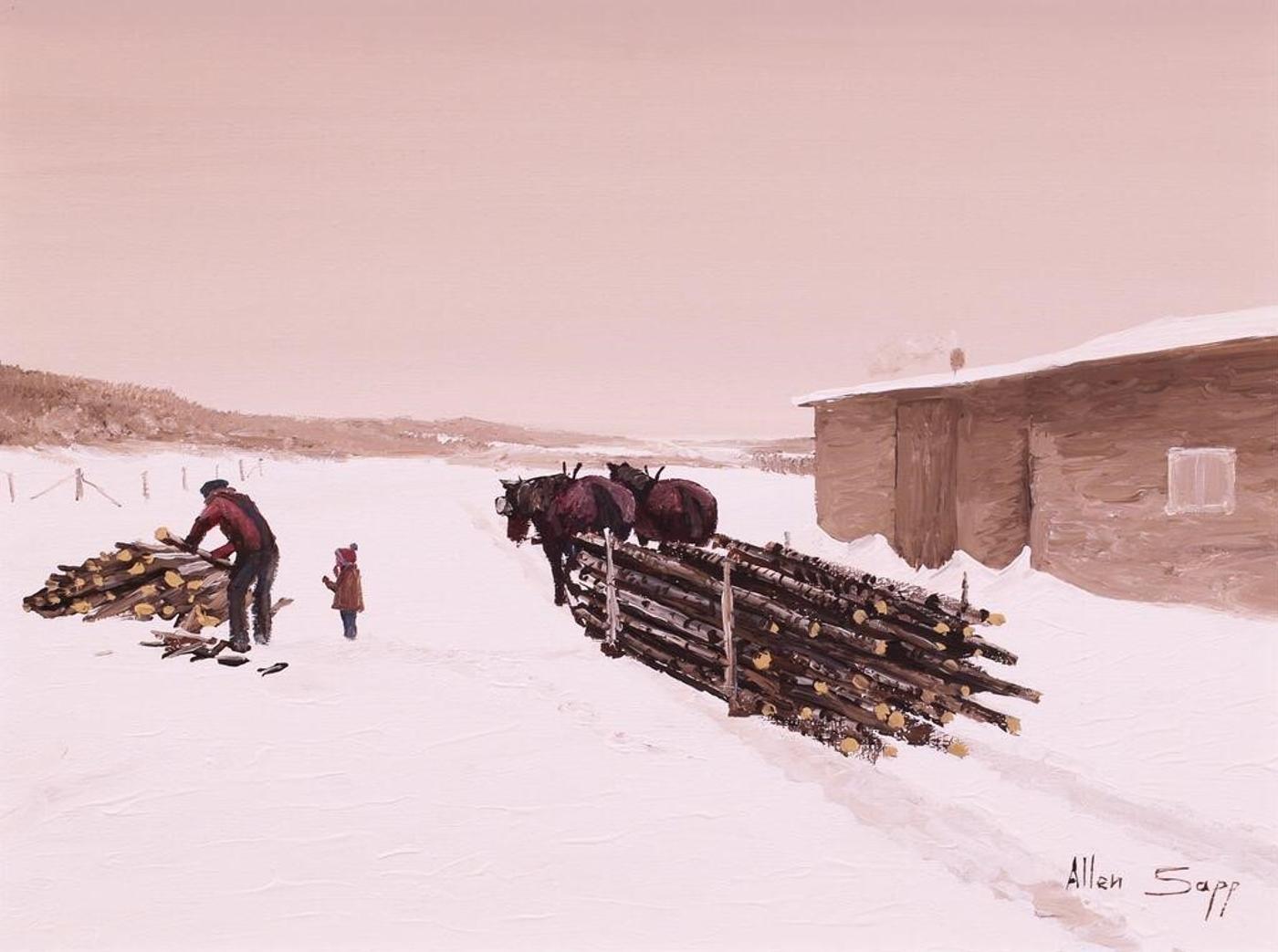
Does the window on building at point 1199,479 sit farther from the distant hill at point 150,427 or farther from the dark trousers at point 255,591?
the distant hill at point 150,427

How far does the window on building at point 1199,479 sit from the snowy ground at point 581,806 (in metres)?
1.47

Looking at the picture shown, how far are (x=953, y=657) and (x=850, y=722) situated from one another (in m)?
0.89

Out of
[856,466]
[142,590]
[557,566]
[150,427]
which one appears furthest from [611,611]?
[150,427]

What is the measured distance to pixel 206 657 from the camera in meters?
8.59

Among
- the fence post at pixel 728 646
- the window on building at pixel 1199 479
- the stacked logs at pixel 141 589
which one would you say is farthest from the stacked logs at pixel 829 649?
the stacked logs at pixel 141 589

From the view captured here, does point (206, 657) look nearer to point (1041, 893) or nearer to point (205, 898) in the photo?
point (205, 898)

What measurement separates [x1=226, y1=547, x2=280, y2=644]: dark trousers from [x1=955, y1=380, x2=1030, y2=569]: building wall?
377 inches

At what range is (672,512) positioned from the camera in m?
14.8

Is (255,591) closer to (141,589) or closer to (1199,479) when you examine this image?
(141,589)

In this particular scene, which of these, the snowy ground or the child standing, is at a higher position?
the child standing

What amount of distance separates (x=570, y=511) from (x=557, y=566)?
0.81 metres

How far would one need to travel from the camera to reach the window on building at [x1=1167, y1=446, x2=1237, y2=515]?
33.9 ft

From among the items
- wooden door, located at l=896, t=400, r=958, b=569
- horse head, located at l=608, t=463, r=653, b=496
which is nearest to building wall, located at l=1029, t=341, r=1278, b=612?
wooden door, located at l=896, t=400, r=958, b=569
